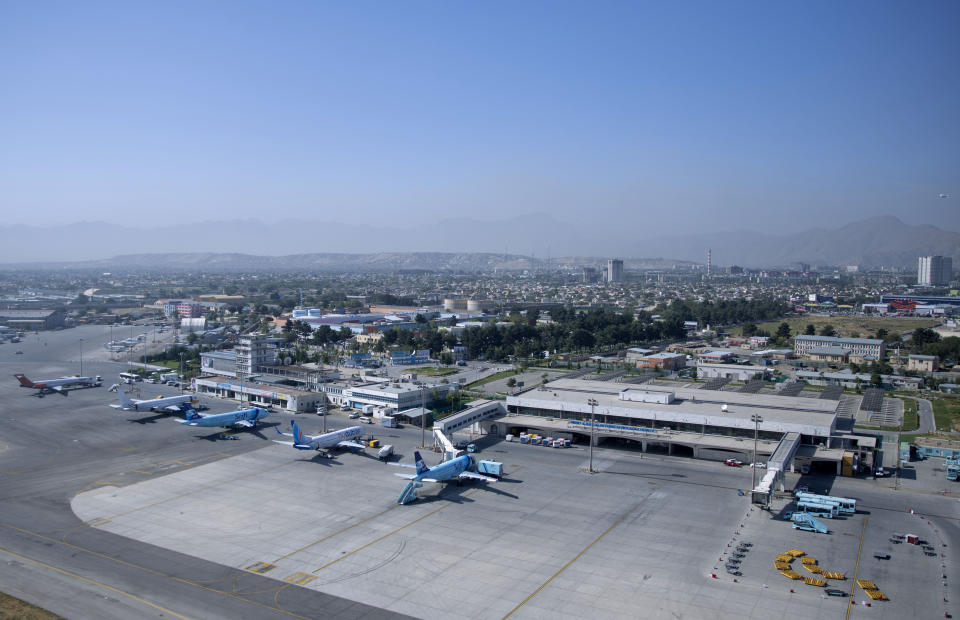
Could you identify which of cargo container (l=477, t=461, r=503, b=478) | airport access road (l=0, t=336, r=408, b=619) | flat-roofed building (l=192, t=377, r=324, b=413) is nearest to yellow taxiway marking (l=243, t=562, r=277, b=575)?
airport access road (l=0, t=336, r=408, b=619)

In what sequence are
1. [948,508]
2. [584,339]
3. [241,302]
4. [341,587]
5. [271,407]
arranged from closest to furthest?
[341,587], [948,508], [271,407], [584,339], [241,302]

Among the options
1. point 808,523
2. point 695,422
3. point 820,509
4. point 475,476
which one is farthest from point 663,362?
point 808,523

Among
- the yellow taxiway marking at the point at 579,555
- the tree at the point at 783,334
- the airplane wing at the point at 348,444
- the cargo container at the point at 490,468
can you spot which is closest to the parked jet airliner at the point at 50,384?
the airplane wing at the point at 348,444

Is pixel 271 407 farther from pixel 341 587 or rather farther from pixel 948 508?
pixel 948 508

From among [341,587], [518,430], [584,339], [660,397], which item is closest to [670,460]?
[660,397]

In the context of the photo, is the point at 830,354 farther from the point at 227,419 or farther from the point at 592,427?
the point at 227,419

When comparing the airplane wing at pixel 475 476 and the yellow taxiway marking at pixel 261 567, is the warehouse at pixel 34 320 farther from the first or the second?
the yellow taxiway marking at pixel 261 567
